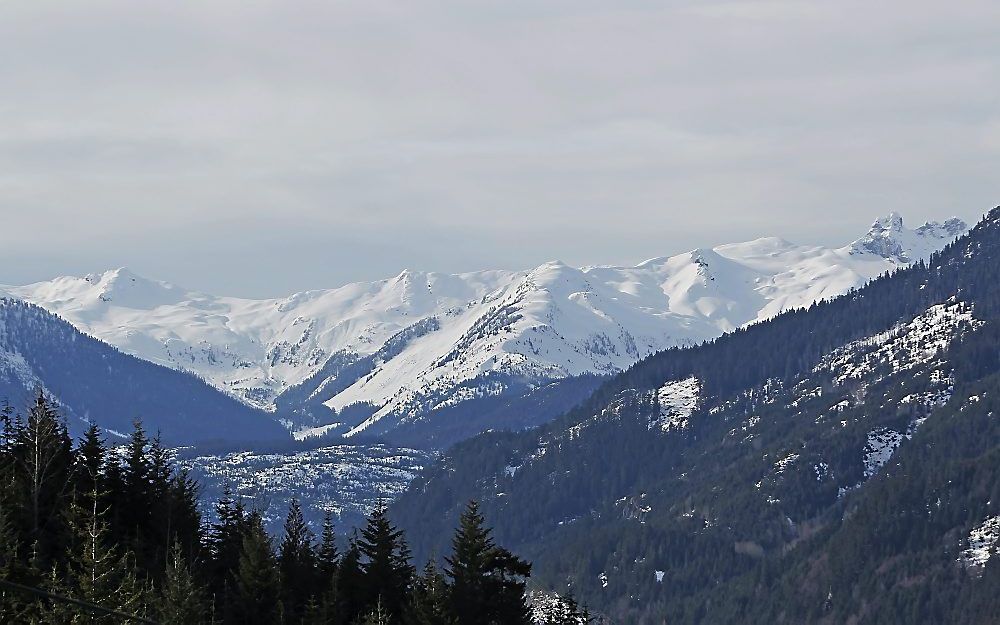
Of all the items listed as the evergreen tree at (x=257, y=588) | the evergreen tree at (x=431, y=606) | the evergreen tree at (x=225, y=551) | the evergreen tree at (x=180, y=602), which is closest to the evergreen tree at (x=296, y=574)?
the evergreen tree at (x=257, y=588)

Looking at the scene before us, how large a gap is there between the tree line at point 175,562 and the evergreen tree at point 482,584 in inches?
3.6

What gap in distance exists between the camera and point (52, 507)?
331 ft

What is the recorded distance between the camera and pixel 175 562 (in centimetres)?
8319

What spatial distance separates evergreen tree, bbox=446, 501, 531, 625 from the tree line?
0.30 feet

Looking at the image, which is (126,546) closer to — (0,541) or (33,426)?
(33,426)

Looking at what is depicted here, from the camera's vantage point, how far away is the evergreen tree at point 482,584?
10075cm

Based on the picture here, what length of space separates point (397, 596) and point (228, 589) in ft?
47.2

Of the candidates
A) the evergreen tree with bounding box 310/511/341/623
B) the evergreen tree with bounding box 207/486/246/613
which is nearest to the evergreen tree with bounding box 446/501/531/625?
the evergreen tree with bounding box 310/511/341/623

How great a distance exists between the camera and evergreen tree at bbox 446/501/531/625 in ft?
331

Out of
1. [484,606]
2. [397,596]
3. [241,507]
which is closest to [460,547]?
[484,606]

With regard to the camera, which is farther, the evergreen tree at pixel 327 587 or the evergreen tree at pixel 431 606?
the evergreen tree at pixel 431 606

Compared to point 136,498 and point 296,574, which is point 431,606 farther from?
point 136,498

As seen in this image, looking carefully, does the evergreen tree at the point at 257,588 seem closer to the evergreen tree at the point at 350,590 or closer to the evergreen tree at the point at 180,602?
the evergreen tree at the point at 350,590

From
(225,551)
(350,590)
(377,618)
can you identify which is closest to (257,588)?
(377,618)
